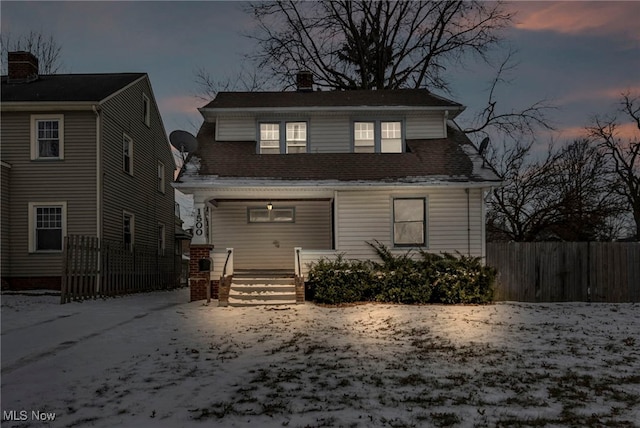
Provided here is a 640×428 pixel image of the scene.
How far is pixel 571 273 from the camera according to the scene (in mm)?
13664

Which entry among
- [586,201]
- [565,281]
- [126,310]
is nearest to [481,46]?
[586,201]

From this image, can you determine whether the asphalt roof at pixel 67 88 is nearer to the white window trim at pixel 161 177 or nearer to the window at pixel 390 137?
the white window trim at pixel 161 177

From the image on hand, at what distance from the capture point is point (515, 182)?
2395cm

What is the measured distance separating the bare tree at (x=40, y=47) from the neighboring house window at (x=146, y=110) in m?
14.3

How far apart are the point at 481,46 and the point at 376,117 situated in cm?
1316

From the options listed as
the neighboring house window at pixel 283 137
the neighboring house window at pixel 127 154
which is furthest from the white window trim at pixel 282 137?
the neighboring house window at pixel 127 154

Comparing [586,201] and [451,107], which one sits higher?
[451,107]

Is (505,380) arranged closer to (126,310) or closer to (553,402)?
(553,402)

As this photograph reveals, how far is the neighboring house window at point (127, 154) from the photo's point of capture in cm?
1889

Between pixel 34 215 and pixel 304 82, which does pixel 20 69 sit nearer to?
pixel 34 215

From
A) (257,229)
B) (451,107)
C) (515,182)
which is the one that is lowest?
(257,229)

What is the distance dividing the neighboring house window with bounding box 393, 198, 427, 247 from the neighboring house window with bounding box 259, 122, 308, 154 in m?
3.58

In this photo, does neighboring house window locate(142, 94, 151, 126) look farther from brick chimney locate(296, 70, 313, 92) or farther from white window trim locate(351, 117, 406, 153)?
white window trim locate(351, 117, 406, 153)

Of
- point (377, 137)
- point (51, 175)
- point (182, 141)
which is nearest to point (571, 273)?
point (377, 137)
